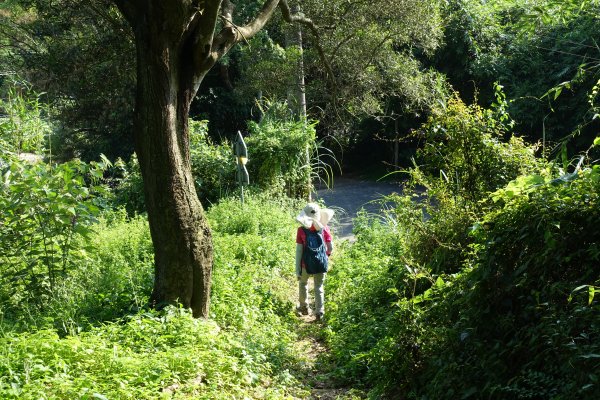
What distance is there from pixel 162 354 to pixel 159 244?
1762mm

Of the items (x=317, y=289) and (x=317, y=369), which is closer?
(x=317, y=369)

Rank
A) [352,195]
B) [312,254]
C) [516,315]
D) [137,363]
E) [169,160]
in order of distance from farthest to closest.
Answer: [352,195], [312,254], [169,160], [137,363], [516,315]

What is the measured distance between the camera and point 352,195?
23516mm

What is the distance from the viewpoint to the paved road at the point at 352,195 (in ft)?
66.1

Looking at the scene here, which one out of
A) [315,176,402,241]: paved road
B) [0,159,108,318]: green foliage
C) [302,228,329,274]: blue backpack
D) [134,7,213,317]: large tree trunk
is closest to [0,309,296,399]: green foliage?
[134,7,213,317]: large tree trunk

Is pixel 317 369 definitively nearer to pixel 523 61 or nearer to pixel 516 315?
pixel 516 315

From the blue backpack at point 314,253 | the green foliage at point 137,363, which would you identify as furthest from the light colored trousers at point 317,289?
the green foliage at point 137,363

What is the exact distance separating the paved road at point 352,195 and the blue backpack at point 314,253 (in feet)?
26.5

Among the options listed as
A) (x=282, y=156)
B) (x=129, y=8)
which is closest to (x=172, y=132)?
(x=129, y=8)

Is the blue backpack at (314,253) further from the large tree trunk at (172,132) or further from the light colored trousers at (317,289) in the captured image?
the large tree trunk at (172,132)

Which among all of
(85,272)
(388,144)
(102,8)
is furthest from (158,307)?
(388,144)

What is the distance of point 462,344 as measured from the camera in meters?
5.50

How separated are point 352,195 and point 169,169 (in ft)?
55.1

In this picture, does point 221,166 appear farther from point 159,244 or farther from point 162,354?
point 162,354
